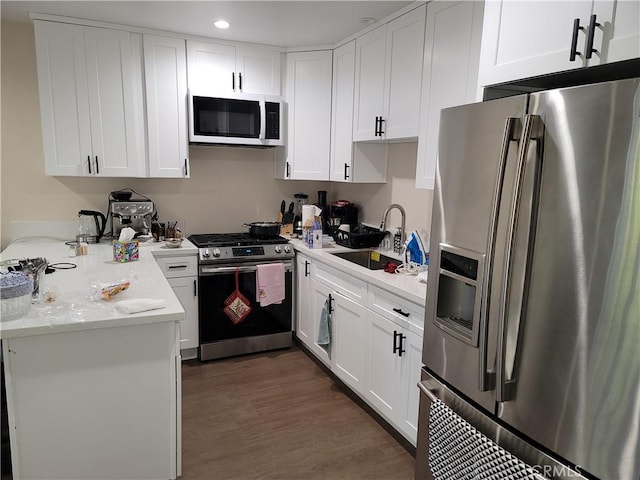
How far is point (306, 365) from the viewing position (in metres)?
3.37

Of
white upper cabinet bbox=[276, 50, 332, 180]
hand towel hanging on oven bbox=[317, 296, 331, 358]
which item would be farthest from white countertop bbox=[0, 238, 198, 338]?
white upper cabinet bbox=[276, 50, 332, 180]

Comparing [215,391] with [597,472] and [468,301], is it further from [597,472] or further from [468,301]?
[597,472]

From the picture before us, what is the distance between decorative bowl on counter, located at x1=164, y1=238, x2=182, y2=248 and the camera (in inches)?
129

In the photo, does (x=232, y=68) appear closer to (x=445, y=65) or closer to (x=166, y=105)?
(x=166, y=105)

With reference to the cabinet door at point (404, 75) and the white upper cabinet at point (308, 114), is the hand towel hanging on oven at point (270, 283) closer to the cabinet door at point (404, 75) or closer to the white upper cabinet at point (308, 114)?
the white upper cabinet at point (308, 114)

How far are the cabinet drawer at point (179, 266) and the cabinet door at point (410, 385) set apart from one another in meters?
1.76

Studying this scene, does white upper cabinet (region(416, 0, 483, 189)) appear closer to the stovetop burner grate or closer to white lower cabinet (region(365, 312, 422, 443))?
white lower cabinet (region(365, 312, 422, 443))

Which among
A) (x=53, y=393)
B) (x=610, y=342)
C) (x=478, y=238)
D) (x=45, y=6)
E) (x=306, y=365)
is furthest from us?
(x=306, y=365)

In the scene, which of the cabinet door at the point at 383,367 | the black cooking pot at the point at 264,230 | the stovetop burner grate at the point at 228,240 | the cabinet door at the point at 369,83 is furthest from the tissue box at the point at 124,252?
the cabinet door at the point at 369,83

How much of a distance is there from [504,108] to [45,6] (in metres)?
2.98

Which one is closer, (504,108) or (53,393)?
(504,108)

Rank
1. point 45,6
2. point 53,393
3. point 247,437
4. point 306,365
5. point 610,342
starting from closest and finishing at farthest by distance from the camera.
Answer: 1. point 610,342
2. point 53,393
3. point 247,437
4. point 45,6
5. point 306,365

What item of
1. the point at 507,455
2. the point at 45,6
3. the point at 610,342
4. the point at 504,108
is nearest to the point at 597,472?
A: the point at 507,455

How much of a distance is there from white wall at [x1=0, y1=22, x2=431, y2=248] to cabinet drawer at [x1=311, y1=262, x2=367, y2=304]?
68 cm
